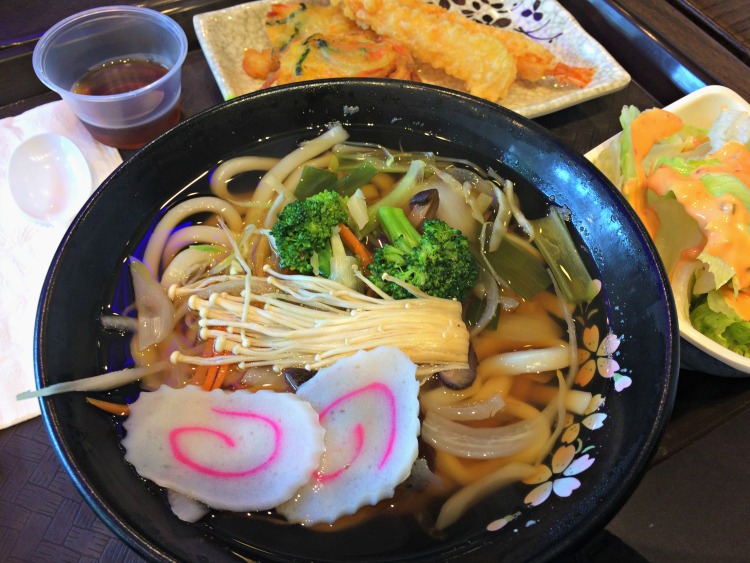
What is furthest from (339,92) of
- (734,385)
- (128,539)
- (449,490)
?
(734,385)

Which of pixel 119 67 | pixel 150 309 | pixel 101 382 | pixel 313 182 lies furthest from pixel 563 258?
pixel 119 67

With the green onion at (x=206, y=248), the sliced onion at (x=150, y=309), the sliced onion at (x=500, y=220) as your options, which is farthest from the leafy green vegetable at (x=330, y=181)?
the sliced onion at (x=150, y=309)

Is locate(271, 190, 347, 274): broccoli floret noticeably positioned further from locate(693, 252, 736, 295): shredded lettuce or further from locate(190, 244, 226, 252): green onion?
locate(693, 252, 736, 295): shredded lettuce

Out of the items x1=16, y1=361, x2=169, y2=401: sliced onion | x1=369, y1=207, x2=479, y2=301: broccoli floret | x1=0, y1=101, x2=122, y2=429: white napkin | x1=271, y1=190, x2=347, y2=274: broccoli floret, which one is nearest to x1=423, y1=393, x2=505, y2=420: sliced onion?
x1=369, y1=207, x2=479, y2=301: broccoli floret

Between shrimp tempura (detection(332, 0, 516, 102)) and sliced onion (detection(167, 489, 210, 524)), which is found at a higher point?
shrimp tempura (detection(332, 0, 516, 102))

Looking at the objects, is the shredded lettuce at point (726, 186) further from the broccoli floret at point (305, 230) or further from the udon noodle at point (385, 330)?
the broccoli floret at point (305, 230)

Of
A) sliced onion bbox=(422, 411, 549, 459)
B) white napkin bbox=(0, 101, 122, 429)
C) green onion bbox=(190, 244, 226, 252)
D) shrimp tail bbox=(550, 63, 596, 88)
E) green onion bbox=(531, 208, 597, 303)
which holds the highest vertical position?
shrimp tail bbox=(550, 63, 596, 88)
